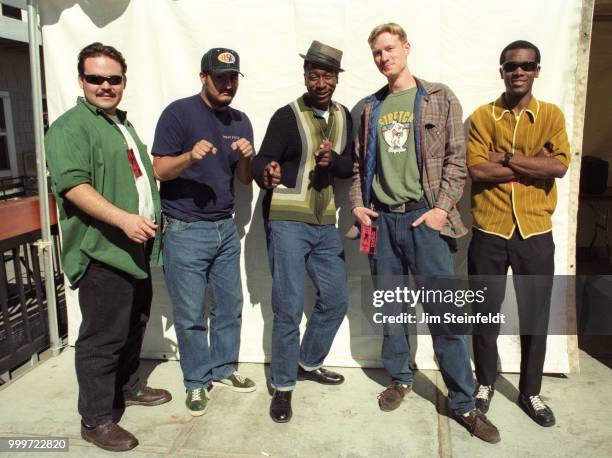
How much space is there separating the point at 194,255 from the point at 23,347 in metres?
1.69

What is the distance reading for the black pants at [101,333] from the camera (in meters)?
2.65

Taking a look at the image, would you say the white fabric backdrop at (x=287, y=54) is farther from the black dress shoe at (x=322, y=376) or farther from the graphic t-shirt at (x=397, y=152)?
the graphic t-shirt at (x=397, y=152)

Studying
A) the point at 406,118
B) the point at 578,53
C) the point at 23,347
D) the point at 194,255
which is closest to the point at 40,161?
the point at 23,347

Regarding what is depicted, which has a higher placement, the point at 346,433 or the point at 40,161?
the point at 40,161

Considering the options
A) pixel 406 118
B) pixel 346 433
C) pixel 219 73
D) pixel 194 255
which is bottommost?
pixel 346 433

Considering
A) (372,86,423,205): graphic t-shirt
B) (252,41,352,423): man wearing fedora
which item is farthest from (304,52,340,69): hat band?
(372,86,423,205): graphic t-shirt

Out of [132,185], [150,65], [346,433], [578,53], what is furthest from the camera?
[150,65]

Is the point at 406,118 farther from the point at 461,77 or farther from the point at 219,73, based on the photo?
the point at 219,73

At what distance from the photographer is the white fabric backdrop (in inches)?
126

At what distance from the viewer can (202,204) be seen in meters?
2.96

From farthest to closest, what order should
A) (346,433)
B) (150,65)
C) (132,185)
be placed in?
(150,65) → (346,433) → (132,185)

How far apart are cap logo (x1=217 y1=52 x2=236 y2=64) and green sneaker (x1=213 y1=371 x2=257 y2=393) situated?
192 centimetres

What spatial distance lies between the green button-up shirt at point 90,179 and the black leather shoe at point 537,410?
88.5 inches

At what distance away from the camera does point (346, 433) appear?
2885 millimetres
